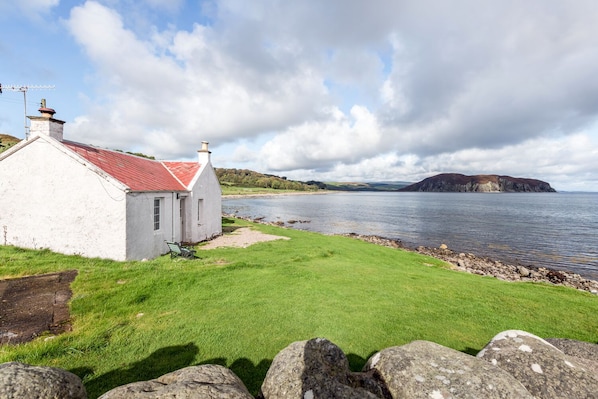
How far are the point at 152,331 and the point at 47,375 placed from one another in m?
3.97

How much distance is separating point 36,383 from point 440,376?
5.32 m

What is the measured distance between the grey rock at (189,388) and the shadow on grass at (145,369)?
7.19 ft

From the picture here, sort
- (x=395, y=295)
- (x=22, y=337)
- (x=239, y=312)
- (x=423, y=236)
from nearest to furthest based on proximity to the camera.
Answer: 1. (x=22, y=337)
2. (x=239, y=312)
3. (x=395, y=295)
4. (x=423, y=236)

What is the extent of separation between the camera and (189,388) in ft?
11.5

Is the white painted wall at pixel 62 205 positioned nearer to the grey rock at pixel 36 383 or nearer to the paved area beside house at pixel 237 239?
the paved area beside house at pixel 237 239

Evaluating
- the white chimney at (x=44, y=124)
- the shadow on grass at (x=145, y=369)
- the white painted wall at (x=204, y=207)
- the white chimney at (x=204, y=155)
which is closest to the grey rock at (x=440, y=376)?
the shadow on grass at (x=145, y=369)

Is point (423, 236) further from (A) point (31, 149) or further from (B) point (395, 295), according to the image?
(A) point (31, 149)

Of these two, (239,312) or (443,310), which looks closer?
(239,312)

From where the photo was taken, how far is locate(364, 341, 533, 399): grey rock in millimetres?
3908

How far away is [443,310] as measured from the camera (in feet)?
31.3

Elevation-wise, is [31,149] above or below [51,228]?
above

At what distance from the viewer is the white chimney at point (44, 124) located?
14.4m

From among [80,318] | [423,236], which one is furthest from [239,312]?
[423,236]

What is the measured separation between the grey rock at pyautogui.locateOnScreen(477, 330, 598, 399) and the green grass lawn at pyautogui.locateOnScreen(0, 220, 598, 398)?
8.28ft
